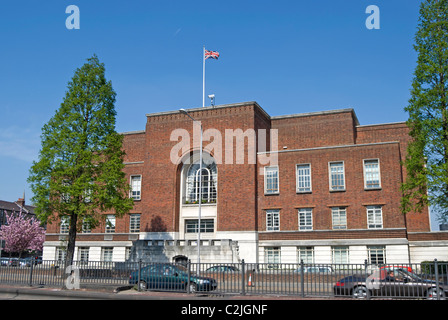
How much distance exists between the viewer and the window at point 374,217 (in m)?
33.7

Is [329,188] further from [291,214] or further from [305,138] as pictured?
[305,138]

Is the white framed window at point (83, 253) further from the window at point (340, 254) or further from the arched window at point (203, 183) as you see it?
the window at point (340, 254)

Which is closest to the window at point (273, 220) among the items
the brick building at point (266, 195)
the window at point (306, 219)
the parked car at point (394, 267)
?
the brick building at point (266, 195)

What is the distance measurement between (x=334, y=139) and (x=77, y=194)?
2499cm

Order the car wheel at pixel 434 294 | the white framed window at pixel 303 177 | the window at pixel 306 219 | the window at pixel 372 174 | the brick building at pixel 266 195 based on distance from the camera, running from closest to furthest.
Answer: the car wheel at pixel 434 294 → the brick building at pixel 266 195 → the window at pixel 372 174 → the window at pixel 306 219 → the white framed window at pixel 303 177

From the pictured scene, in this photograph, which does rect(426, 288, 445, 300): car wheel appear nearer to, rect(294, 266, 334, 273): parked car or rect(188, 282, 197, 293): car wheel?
rect(294, 266, 334, 273): parked car

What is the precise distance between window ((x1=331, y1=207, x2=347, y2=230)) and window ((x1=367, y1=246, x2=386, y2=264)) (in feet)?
9.01

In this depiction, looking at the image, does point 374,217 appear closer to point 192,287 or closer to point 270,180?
point 270,180

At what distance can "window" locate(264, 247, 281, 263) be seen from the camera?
119 feet

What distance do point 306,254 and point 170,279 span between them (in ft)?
65.0

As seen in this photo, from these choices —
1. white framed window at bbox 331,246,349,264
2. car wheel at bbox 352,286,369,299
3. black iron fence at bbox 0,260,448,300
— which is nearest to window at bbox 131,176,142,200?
white framed window at bbox 331,246,349,264

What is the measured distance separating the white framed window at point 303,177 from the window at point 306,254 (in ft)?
16.3
